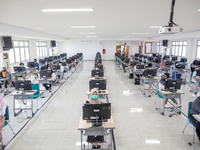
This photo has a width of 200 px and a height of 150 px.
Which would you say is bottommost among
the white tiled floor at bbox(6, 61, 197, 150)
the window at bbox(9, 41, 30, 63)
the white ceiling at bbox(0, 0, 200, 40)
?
the white tiled floor at bbox(6, 61, 197, 150)

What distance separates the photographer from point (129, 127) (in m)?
4.48

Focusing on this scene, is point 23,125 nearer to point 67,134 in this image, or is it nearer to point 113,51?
point 67,134

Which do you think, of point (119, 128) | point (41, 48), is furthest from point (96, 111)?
point (41, 48)

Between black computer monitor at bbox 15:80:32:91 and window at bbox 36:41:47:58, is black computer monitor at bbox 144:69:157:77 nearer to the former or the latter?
black computer monitor at bbox 15:80:32:91

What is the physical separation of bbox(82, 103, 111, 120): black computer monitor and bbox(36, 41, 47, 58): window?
14.1 m

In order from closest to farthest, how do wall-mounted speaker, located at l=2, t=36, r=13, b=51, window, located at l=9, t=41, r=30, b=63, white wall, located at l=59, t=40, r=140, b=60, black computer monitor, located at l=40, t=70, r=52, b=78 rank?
1. black computer monitor, located at l=40, t=70, r=52, b=78
2. wall-mounted speaker, located at l=2, t=36, r=13, b=51
3. window, located at l=9, t=41, r=30, b=63
4. white wall, located at l=59, t=40, r=140, b=60

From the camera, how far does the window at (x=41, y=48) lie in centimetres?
1557

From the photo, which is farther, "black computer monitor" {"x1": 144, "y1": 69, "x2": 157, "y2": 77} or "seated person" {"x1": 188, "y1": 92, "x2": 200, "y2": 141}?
"black computer monitor" {"x1": 144, "y1": 69, "x2": 157, "y2": 77}

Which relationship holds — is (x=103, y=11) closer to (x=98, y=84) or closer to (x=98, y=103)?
(x=98, y=84)

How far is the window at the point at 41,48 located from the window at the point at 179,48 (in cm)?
1491

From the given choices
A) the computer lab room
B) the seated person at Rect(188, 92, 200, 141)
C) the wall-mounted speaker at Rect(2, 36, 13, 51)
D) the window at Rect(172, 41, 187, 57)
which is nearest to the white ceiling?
the computer lab room

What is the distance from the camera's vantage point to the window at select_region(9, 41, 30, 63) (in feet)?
37.2

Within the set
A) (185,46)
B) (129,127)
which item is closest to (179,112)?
(129,127)

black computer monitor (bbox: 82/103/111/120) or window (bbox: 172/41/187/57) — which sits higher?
window (bbox: 172/41/187/57)
